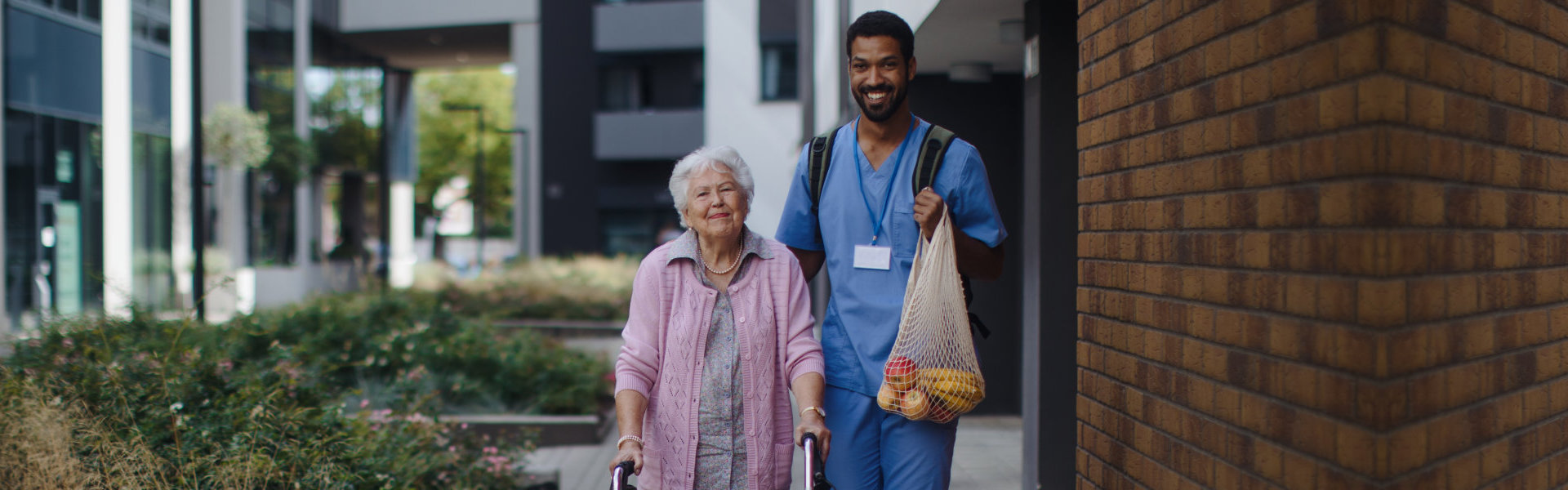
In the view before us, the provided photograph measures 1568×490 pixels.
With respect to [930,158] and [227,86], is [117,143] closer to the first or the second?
[227,86]

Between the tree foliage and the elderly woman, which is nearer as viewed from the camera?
the elderly woman

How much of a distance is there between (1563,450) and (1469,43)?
1.01m

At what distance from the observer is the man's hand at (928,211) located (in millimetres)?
2852

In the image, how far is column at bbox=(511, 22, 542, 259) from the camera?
102 ft

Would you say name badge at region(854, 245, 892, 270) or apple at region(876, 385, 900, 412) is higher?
name badge at region(854, 245, 892, 270)

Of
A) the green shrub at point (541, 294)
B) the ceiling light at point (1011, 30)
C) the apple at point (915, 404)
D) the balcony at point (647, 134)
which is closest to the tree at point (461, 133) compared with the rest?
the balcony at point (647, 134)

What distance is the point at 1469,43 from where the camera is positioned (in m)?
2.02

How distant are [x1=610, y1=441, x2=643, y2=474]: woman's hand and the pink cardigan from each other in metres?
0.10

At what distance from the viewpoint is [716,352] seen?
2947 mm

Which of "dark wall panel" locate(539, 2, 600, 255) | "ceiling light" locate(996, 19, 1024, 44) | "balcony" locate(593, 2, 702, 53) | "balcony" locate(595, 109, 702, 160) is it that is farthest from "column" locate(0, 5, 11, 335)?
"dark wall panel" locate(539, 2, 600, 255)

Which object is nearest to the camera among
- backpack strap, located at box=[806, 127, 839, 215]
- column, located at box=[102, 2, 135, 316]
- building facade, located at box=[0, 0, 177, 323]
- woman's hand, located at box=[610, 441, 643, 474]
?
woman's hand, located at box=[610, 441, 643, 474]

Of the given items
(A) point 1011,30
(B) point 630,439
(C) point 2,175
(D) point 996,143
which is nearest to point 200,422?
(B) point 630,439

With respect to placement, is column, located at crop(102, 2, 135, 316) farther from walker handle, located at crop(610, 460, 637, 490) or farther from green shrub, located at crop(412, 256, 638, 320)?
walker handle, located at crop(610, 460, 637, 490)

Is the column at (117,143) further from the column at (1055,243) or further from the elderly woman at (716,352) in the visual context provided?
the elderly woman at (716,352)
